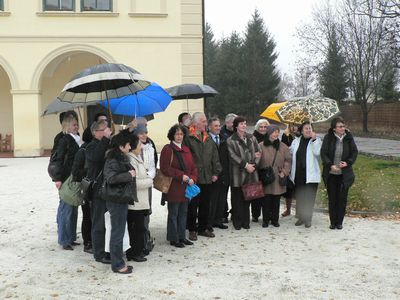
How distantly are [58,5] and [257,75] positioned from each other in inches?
1230

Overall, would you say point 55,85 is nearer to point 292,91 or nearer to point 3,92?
point 3,92

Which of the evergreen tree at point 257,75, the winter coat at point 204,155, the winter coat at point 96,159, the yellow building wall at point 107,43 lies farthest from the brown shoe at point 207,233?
the evergreen tree at point 257,75

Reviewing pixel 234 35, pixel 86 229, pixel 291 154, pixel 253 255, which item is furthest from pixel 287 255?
pixel 234 35

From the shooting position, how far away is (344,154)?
6781 mm

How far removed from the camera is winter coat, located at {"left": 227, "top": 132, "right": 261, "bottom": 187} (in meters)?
6.82

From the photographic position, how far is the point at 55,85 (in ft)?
69.6

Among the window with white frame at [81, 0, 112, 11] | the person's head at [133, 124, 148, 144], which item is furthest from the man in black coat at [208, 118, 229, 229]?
the window with white frame at [81, 0, 112, 11]

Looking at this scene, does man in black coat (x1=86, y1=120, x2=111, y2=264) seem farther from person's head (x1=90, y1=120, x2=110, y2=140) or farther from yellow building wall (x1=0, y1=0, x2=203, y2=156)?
yellow building wall (x1=0, y1=0, x2=203, y2=156)

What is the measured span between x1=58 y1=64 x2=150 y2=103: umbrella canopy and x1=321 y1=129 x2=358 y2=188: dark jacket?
2898mm

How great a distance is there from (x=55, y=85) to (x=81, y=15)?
15.4ft

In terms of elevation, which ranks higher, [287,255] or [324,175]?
[324,175]

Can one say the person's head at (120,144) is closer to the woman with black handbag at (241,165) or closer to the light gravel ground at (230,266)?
the light gravel ground at (230,266)

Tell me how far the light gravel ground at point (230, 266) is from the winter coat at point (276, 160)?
0.62 m

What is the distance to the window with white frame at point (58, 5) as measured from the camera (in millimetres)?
17766
